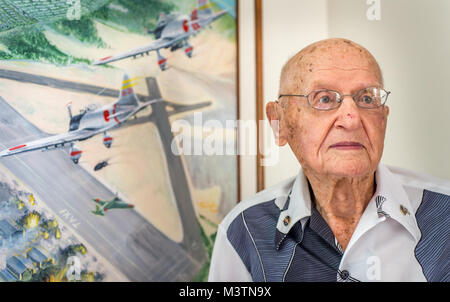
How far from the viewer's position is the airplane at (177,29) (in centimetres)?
113

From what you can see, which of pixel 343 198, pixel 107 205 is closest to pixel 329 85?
pixel 343 198

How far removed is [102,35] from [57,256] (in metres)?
0.64

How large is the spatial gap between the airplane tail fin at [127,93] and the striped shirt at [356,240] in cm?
51

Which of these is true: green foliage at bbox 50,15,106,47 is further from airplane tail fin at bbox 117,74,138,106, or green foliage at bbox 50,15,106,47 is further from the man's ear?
the man's ear

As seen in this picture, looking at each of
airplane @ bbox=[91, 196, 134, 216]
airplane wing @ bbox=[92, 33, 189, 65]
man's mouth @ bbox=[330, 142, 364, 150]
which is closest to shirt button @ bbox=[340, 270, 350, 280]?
man's mouth @ bbox=[330, 142, 364, 150]

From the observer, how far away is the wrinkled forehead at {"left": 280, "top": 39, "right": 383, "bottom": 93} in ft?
2.36

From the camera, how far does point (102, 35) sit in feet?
3.37

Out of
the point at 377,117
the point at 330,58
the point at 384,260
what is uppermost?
the point at 330,58

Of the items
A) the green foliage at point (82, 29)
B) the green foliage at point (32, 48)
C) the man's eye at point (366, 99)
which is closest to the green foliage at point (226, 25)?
the green foliage at point (82, 29)

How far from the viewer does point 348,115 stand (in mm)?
690

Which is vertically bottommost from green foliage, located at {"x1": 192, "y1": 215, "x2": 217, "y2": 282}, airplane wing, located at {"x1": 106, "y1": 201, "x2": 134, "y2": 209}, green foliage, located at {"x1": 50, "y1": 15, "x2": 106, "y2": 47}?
green foliage, located at {"x1": 192, "y1": 215, "x2": 217, "y2": 282}

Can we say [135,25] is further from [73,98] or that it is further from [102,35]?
[73,98]

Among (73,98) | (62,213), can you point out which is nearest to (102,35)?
(73,98)

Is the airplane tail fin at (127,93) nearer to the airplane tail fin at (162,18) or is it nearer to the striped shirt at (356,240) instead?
the airplane tail fin at (162,18)
